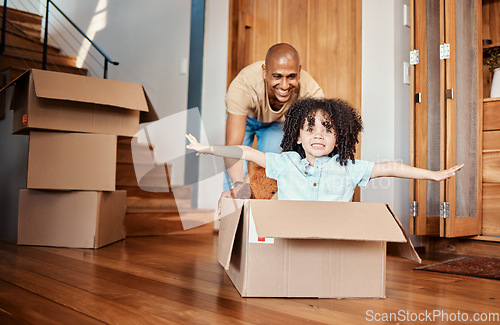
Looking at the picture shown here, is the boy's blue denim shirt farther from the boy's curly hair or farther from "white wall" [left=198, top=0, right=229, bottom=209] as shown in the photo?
"white wall" [left=198, top=0, right=229, bottom=209]

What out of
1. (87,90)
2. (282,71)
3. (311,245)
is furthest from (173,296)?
(87,90)

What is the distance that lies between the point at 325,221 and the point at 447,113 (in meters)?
1.35

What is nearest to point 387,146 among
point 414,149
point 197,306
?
point 414,149

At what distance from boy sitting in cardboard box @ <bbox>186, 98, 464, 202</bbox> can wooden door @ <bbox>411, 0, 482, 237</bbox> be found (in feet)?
2.99

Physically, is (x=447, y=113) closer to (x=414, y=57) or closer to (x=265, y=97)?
(x=414, y=57)

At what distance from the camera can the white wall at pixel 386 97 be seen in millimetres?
2475

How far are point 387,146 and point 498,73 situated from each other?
756mm

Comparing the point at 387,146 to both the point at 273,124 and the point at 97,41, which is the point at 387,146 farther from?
the point at 97,41

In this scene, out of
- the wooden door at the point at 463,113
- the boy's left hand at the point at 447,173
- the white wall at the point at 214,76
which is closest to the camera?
the boy's left hand at the point at 447,173

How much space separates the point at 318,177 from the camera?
147cm

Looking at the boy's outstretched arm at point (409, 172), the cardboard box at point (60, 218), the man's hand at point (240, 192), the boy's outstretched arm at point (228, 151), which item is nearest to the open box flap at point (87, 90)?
the cardboard box at point (60, 218)

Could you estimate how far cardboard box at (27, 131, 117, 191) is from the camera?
2150mm

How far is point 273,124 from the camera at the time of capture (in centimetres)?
216

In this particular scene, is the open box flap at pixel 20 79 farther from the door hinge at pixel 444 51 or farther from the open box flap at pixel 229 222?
the door hinge at pixel 444 51
